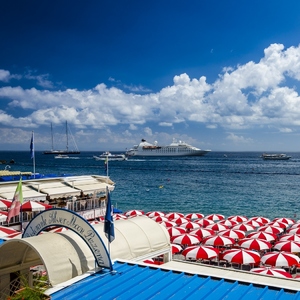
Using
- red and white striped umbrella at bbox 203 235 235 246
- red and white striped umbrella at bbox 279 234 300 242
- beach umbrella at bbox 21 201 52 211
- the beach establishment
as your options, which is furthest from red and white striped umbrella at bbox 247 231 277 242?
the beach establishment

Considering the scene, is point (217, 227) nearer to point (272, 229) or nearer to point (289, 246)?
point (272, 229)

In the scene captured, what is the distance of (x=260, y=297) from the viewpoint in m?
7.18

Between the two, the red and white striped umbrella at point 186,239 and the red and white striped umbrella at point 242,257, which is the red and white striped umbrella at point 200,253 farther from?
the red and white striped umbrella at point 186,239

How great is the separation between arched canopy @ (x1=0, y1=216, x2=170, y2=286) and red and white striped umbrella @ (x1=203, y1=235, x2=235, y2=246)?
364 inches

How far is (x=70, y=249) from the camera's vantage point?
8.47m

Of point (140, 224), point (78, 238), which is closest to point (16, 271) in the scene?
point (78, 238)

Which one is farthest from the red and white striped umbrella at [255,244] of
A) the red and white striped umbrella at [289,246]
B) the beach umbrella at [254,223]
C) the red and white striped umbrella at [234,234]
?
the beach umbrella at [254,223]

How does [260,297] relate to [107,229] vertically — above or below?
below

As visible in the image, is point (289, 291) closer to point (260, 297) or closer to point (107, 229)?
point (260, 297)

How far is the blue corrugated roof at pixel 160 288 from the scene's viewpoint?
7.29 m

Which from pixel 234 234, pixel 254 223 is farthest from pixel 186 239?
pixel 254 223

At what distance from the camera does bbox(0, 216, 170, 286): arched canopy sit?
311 inches

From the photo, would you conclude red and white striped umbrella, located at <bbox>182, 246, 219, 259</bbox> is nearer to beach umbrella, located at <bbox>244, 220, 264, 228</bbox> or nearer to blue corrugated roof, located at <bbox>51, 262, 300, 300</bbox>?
blue corrugated roof, located at <bbox>51, 262, 300, 300</bbox>

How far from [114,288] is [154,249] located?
3229 millimetres
